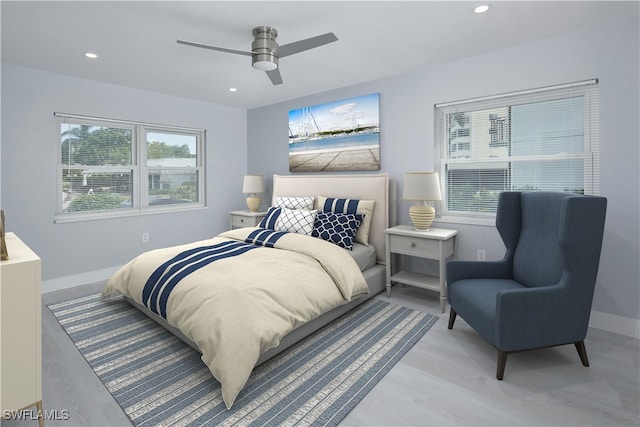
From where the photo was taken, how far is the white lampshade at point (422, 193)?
3131 mm

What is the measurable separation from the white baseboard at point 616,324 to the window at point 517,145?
987 millimetres

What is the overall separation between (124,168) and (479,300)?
421 centimetres

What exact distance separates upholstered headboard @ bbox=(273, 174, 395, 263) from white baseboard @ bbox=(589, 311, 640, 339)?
1.82 metres

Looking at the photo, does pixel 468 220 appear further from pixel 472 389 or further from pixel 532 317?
pixel 472 389

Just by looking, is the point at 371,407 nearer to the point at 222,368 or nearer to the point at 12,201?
the point at 222,368

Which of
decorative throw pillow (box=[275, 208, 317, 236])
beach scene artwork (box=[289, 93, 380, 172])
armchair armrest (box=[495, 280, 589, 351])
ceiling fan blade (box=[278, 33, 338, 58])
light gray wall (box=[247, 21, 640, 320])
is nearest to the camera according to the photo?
armchair armrest (box=[495, 280, 589, 351])

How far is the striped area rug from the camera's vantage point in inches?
67.0

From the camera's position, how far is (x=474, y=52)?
3031 millimetres

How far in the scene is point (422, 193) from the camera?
10.3 ft

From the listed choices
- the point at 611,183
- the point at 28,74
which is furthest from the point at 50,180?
the point at 611,183

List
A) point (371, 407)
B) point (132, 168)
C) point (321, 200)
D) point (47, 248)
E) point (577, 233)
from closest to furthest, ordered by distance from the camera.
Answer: point (371, 407)
point (577, 233)
point (47, 248)
point (321, 200)
point (132, 168)

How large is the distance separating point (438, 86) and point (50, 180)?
4.22 metres

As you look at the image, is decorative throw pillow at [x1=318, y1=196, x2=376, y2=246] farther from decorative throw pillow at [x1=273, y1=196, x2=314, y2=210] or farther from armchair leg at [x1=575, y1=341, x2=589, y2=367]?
armchair leg at [x1=575, y1=341, x2=589, y2=367]

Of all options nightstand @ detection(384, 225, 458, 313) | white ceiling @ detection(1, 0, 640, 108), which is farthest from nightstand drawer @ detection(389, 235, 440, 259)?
white ceiling @ detection(1, 0, 640, 108)
